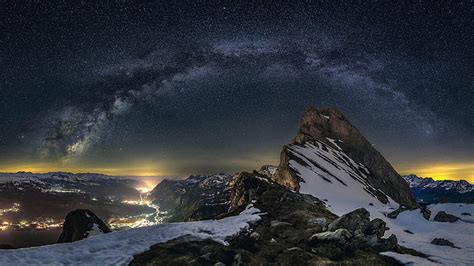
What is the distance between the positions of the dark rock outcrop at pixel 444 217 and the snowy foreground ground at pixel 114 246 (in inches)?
1635

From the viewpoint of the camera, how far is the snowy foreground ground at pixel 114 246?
17.9 m

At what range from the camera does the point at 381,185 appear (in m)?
121

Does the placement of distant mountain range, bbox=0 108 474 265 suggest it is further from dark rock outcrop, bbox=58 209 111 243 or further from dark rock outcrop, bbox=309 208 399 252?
dark rock outcrop, bbox=58 209 111 243

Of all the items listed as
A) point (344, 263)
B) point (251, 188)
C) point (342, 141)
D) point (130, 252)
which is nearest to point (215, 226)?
point (130, 252)

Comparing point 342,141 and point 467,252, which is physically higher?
point 342,141

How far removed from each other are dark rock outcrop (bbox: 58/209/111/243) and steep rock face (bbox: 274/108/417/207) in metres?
44.0

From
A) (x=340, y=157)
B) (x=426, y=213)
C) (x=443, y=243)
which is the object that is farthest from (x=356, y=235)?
(x=340, y=157)

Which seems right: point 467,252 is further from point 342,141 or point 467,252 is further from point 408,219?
point 342,141

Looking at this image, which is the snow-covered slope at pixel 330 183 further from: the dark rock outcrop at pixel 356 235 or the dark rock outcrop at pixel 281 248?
the dark rock outcrop at pixel 356 235

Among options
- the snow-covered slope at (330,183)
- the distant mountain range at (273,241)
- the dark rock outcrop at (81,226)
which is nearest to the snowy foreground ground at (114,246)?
the distant mountain range at (273,241)

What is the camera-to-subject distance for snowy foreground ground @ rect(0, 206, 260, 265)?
17.9m

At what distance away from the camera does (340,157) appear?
4747 inches

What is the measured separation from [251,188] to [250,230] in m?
21.7

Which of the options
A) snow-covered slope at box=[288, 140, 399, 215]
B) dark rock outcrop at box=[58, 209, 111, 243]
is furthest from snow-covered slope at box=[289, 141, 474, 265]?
dark rock outcrop at box=[58, 209, 111, 243]
